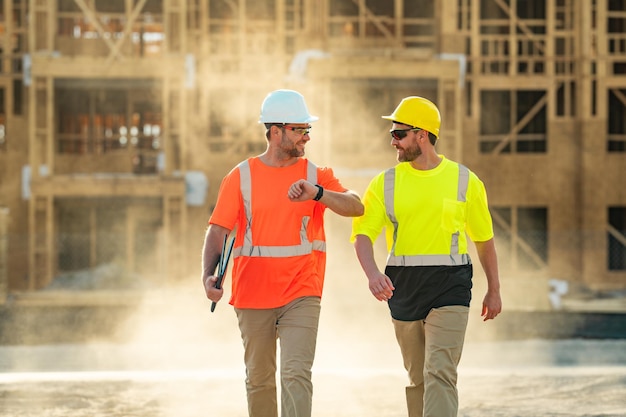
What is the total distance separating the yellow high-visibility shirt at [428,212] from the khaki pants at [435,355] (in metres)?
0.39

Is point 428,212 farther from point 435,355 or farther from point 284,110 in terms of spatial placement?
point 284,110

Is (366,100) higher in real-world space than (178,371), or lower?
higher

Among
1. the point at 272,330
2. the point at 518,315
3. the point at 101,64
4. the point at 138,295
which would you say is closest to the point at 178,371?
the point at 272,330

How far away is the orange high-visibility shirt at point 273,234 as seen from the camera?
20.2ft

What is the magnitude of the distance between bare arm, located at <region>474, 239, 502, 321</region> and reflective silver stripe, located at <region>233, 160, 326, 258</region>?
0.95 m

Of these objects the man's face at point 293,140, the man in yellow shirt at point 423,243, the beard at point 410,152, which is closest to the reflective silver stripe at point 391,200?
the man in yellow shirt at point 423,243

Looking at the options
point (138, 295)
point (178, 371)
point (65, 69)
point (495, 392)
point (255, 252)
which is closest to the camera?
point (255, 252)

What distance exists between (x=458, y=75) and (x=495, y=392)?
59.7 ft

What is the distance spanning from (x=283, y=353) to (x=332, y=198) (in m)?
0.89

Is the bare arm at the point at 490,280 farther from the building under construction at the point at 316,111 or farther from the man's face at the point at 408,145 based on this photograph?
the building under construction at the point at 316,111

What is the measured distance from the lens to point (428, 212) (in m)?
6.27

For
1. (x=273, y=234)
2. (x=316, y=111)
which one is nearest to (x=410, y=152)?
(x=273, y=234)

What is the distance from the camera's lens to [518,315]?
21094mm

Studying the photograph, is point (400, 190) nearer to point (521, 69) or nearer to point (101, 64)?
point (101, 64)
